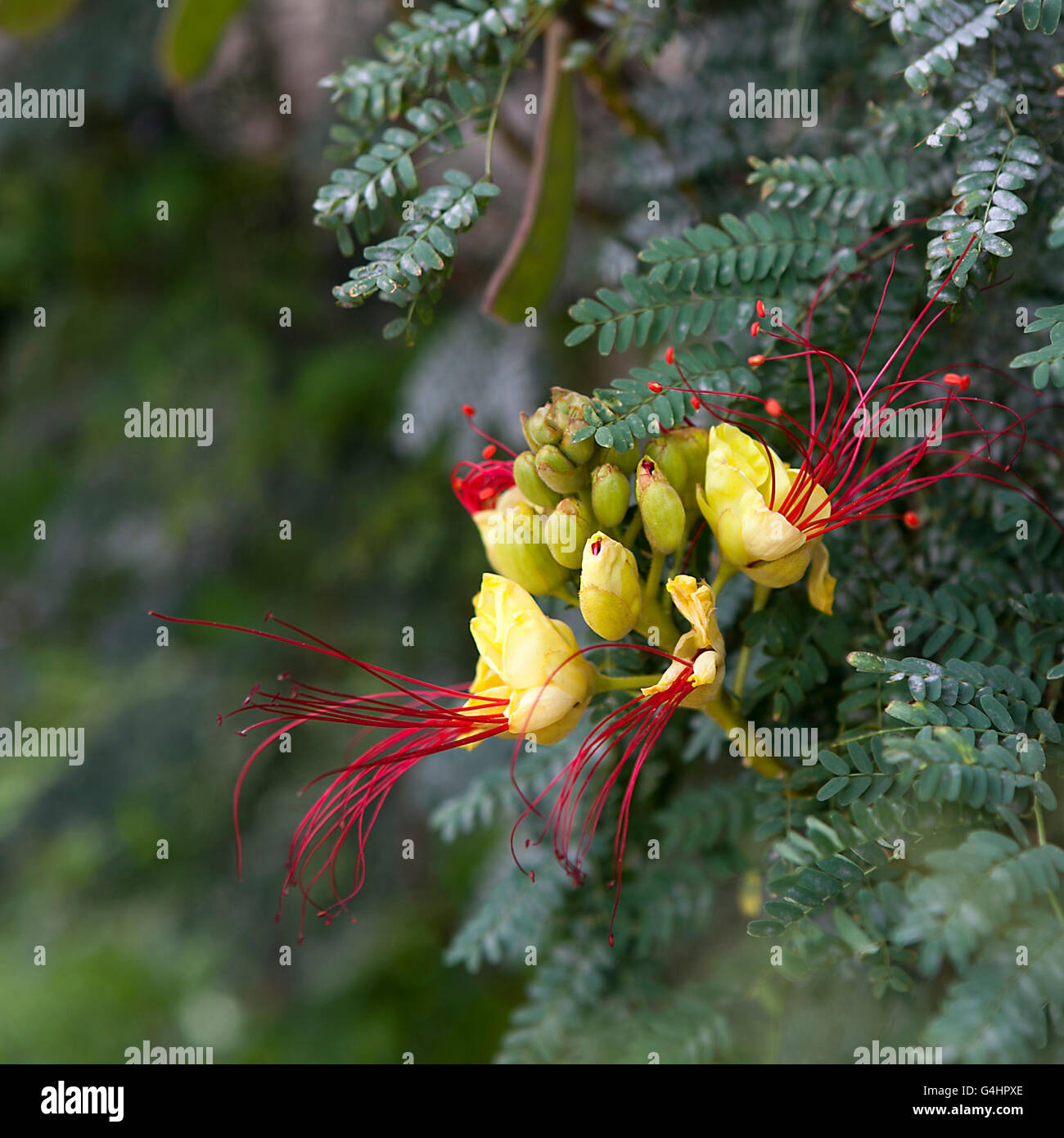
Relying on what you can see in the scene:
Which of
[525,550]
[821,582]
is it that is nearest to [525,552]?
[525,550]

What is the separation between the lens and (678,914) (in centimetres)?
100

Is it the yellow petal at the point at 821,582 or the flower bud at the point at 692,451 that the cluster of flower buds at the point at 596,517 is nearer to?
the flower bud at the point at 692,451

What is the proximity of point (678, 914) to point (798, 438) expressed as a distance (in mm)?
519

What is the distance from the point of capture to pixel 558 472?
0.72m

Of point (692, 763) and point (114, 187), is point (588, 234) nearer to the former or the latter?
point (692, 763)

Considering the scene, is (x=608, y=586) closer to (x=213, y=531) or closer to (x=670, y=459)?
(x=670, y=459)

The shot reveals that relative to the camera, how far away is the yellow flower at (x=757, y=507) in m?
0.69

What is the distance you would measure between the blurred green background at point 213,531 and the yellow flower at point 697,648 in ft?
3.05

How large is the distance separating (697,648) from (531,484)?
183mm

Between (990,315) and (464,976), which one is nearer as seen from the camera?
(990,315)

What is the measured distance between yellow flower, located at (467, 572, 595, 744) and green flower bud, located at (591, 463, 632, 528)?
87mm

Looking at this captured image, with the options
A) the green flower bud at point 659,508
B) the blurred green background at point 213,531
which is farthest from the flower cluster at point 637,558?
the blurred green background at point 213,531

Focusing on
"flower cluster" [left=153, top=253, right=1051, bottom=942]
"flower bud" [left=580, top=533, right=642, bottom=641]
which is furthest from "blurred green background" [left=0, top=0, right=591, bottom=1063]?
"flower bud" [left=580, top=533, right=642, bottom=641]

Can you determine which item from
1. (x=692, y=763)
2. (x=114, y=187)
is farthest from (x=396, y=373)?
(x=692, y=763)
